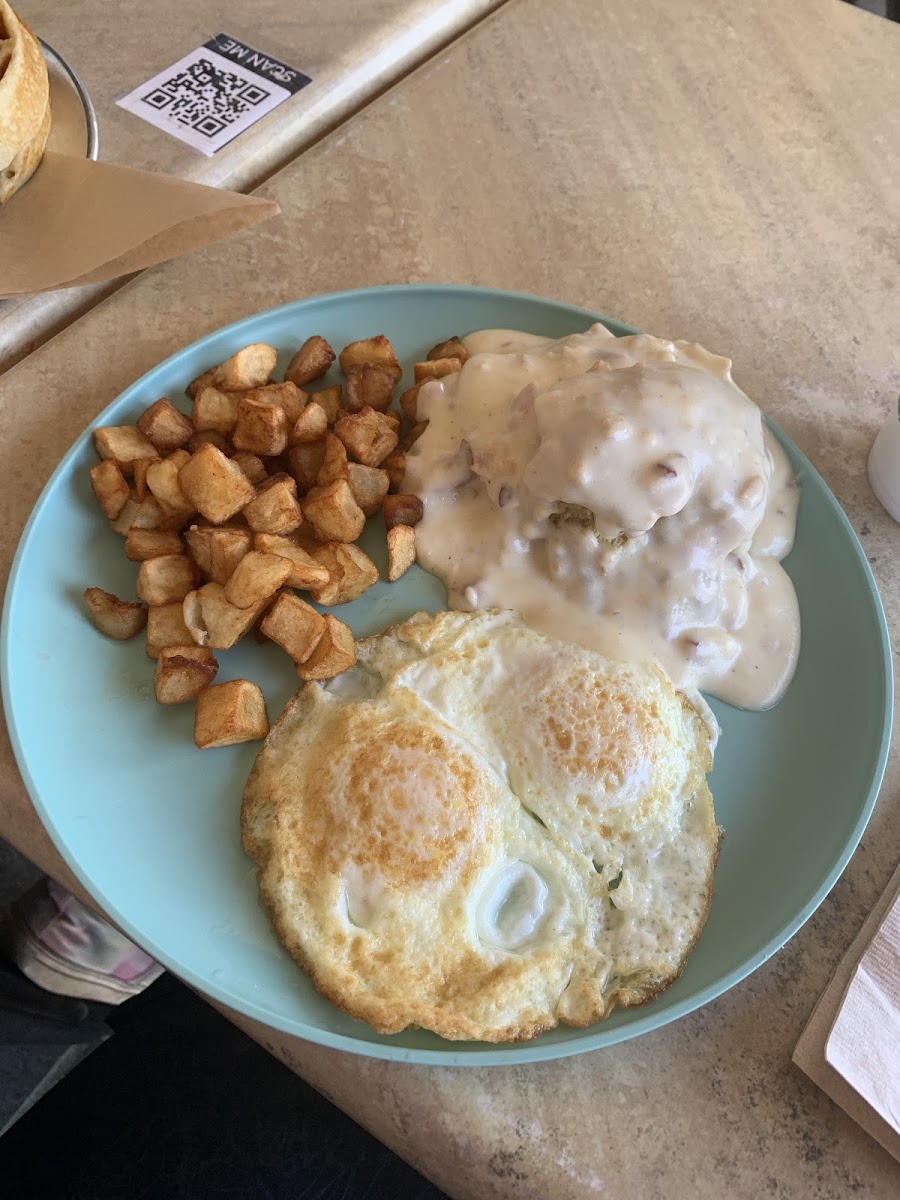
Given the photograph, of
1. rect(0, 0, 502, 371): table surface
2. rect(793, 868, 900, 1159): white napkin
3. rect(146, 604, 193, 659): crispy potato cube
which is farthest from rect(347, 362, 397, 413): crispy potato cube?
rect(793, 868, 900, 1159): white napkin

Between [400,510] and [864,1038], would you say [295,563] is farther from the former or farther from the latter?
[864,1038]

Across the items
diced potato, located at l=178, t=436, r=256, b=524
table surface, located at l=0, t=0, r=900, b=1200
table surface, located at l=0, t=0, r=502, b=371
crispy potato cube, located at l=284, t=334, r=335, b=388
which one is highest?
table surface, located at l=0, t=0, r=502, b=371

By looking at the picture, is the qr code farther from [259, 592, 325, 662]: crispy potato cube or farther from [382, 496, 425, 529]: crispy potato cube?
[259, 592, 325, 662]: crispy potato cube

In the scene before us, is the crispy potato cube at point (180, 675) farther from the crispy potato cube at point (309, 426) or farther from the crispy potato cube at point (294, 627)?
the crispy potato cube at point (309, 426)

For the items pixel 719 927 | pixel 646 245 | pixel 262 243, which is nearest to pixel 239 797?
pixel 719 927

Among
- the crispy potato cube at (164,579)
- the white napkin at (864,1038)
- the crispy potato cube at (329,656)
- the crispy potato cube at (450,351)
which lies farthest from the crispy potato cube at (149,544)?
the white napkin at (864,1038)

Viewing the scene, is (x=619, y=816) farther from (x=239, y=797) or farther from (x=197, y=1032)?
(x=197, y=1032)

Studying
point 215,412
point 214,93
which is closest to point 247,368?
point 215,412
